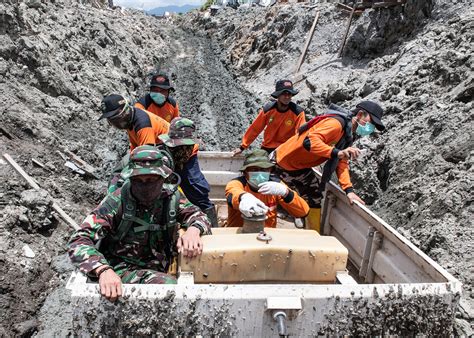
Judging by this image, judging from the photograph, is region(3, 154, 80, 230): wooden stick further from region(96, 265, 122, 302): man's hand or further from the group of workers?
region(96, 265, 122, 302): man's hand

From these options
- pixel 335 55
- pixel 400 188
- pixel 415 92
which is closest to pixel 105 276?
pixel 400 188

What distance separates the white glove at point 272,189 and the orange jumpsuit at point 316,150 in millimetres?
839

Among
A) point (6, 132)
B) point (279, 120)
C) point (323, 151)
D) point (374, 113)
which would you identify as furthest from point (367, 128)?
point (6, 132)

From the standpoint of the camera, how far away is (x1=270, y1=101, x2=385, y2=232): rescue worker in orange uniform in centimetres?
441

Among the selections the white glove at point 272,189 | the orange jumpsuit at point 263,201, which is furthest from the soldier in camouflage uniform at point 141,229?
the white glove at point 272,189

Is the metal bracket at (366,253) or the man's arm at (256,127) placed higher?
the man's arm at (256,127)

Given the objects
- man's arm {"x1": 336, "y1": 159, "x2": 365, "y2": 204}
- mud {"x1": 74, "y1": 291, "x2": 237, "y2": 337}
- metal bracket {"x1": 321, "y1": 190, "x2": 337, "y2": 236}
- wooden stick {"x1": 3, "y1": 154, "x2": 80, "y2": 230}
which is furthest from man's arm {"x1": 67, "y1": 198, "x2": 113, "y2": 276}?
wooden stick {"x1": 3, "y1": 154, "x2": 80, "y2": 230}

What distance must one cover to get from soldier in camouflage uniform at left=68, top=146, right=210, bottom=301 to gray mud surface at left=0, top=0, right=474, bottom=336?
1.57 m

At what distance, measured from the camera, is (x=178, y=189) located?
147 inches

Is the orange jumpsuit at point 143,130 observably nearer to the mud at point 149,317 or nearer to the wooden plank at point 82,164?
the mud at point 149,317

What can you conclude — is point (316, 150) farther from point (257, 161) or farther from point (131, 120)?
point (131, 120)

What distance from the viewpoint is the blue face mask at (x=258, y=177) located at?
3900 millimetres

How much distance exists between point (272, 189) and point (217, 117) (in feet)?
32.5

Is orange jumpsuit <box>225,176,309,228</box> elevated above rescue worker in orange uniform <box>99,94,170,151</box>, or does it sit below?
below
